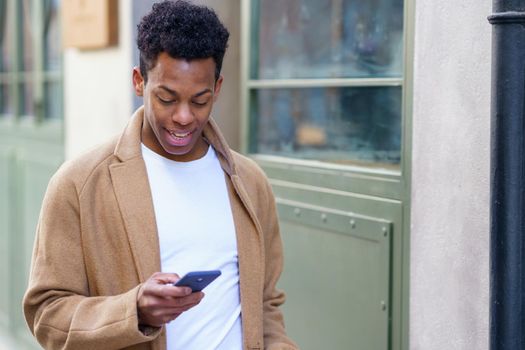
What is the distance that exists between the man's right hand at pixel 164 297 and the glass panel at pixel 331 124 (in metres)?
1.72

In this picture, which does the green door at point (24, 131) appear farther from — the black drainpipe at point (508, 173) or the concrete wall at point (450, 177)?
the black drainpipe at point (508, 173)

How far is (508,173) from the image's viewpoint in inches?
101

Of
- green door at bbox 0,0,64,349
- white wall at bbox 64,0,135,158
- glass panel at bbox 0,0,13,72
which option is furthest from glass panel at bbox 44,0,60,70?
glass panel at bbox 0,0,13,72

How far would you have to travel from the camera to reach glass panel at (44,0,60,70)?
6.84 meters

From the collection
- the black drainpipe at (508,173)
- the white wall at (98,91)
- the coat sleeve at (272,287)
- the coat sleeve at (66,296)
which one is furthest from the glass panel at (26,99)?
the black drainpipe at (508,173)

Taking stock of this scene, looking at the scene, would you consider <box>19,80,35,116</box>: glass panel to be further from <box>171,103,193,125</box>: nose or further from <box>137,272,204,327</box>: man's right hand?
<box>137,272,204,327</box>: man's right hand

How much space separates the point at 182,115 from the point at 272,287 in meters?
0.66

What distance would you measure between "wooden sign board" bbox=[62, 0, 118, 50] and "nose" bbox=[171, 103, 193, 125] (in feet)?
10.0

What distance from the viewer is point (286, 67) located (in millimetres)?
4648

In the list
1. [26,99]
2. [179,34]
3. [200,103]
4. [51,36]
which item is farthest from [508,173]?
[26,99]

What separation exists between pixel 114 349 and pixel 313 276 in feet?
6.23

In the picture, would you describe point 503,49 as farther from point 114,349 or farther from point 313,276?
point 313,276

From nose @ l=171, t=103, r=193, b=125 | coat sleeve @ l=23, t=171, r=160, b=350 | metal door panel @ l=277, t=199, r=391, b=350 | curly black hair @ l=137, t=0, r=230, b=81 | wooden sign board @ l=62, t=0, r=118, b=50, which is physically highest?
wooden sign board @ l=62, t=0, r=118, b=50

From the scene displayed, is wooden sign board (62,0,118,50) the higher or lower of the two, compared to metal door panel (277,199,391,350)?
higher
